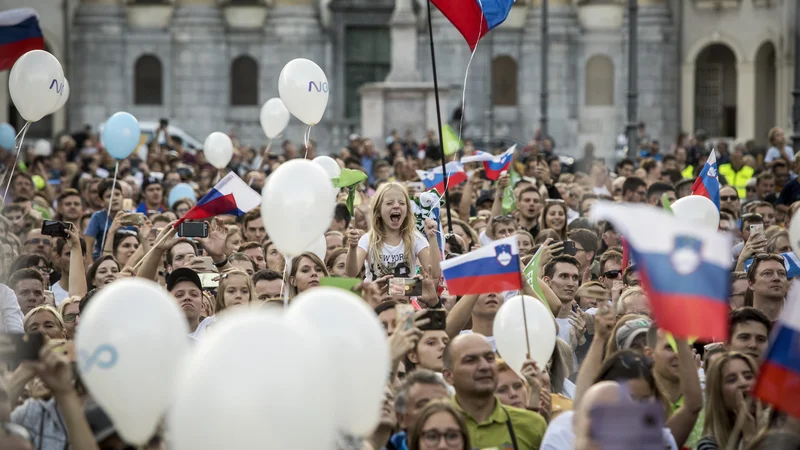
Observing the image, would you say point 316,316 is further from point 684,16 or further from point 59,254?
point 684,16

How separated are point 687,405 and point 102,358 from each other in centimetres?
277

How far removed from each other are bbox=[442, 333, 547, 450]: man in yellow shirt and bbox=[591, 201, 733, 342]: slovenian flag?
56.8 inches

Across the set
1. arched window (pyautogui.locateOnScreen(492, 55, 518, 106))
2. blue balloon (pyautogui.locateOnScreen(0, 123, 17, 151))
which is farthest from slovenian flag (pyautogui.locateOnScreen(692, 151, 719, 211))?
arched window (pyautogui.locateOnScreen(492, 55, 518, 106))

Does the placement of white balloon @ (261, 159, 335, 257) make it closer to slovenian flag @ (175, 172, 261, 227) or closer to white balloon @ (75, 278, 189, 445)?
white balloon @ (75, 278, 189, 445)

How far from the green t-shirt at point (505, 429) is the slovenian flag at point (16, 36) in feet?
21.2

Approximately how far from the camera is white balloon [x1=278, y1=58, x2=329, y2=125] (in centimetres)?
1325

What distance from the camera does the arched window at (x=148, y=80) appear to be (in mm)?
42312

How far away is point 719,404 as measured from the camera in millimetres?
7027

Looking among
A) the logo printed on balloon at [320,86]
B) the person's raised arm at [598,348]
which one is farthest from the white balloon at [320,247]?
the person's raised arm at [598,348]

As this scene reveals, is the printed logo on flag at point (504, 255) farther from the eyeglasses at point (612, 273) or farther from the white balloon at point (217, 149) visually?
the white balloon at point (217, 149)

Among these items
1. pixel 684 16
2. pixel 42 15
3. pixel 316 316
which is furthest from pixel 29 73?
pixel 684 16

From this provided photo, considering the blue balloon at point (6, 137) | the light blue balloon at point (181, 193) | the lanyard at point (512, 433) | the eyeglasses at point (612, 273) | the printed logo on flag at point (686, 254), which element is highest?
the blue balloon at point (6, 137)

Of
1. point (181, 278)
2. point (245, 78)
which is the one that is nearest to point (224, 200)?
point (181, 278)

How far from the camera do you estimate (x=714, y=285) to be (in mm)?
5715
